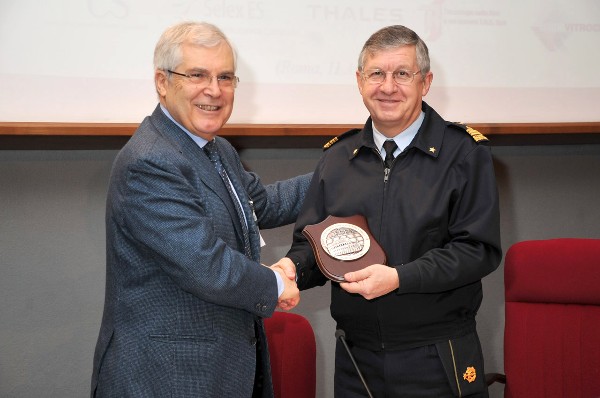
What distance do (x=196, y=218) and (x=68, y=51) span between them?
1177 millimetres

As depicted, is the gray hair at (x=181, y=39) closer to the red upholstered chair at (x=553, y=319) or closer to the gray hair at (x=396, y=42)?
the gray hair at (x=396, y=42)

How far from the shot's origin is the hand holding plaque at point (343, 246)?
6.15 ft

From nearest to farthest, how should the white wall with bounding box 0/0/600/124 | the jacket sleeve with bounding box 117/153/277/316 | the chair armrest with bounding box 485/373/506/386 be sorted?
the jacket sleeve with bounding box 117/153/277/316, the chair armrest with bounding box 485/373/506/386, the white wall with bounding box 0/0/600/124

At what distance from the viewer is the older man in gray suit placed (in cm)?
178

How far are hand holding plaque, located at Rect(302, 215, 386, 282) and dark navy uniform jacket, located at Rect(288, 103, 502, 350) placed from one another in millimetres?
46

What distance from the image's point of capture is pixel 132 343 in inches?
71.8

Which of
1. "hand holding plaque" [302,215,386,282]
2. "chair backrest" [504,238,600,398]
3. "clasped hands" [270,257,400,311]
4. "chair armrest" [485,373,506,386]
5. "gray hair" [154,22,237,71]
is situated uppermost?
"gray hair" [154,22,237,71]

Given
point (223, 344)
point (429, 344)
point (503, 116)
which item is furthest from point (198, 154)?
point (503, 116)

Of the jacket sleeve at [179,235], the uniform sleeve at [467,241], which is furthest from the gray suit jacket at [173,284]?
the uniform sleeve at [467,241]

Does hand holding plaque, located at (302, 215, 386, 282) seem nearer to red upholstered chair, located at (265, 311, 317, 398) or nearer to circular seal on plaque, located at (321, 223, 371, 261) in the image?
circular seal on plaque, located at (321, 223, 371, 261)

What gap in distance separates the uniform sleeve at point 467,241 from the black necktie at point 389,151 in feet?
0.58

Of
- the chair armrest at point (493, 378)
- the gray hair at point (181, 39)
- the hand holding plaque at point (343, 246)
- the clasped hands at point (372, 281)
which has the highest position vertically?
the gray hair at point (181, 39)

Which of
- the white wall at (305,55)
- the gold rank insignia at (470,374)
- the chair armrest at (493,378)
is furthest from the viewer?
the white wall at (305,55)

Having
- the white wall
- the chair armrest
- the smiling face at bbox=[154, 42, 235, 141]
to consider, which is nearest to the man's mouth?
the smiling face at bbox=[154, 42, 235, 141]
